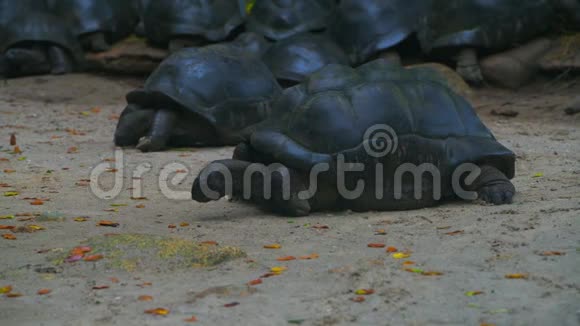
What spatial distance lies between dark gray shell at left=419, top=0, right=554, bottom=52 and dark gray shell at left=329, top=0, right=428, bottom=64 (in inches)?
20.2

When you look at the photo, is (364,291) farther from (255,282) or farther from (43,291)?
(43,291)

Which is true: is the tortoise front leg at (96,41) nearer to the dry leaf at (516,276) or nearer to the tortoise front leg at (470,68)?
the tortoise front leg at (470,68)

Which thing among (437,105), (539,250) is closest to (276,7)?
(437,105)

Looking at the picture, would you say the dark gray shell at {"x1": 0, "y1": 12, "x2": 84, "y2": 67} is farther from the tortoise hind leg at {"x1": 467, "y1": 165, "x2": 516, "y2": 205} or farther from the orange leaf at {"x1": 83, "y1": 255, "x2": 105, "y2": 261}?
the orange leaf at {"x1": 83, "y1": 255, "x2": 105, "y2": 261}

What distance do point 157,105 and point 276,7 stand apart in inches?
143

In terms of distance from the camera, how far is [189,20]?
35.0ft

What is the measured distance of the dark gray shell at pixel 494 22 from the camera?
9219mm

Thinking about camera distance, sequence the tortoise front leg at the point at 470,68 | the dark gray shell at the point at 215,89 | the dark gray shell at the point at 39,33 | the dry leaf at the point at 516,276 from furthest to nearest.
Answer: the dark gray shell at the point at 39,33 < the tortoise front leg at the point at 470,68 < the dark gray shell at the point at 215,89 < the dry leaf at the point at 516,276

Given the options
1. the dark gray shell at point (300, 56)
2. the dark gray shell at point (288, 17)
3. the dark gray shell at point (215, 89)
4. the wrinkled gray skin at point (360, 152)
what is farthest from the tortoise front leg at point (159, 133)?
the dark gray shell at point (288, 17)

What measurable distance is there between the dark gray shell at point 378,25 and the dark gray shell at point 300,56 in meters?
0.22

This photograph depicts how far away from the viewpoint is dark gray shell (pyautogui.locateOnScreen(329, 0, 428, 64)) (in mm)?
9820

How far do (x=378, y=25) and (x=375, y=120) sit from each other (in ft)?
18.4

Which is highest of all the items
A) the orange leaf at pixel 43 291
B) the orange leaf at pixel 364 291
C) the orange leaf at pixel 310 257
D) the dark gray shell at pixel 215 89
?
the dark gray shell at pixel 215 89

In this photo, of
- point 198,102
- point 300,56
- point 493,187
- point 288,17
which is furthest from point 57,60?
point 493,187
